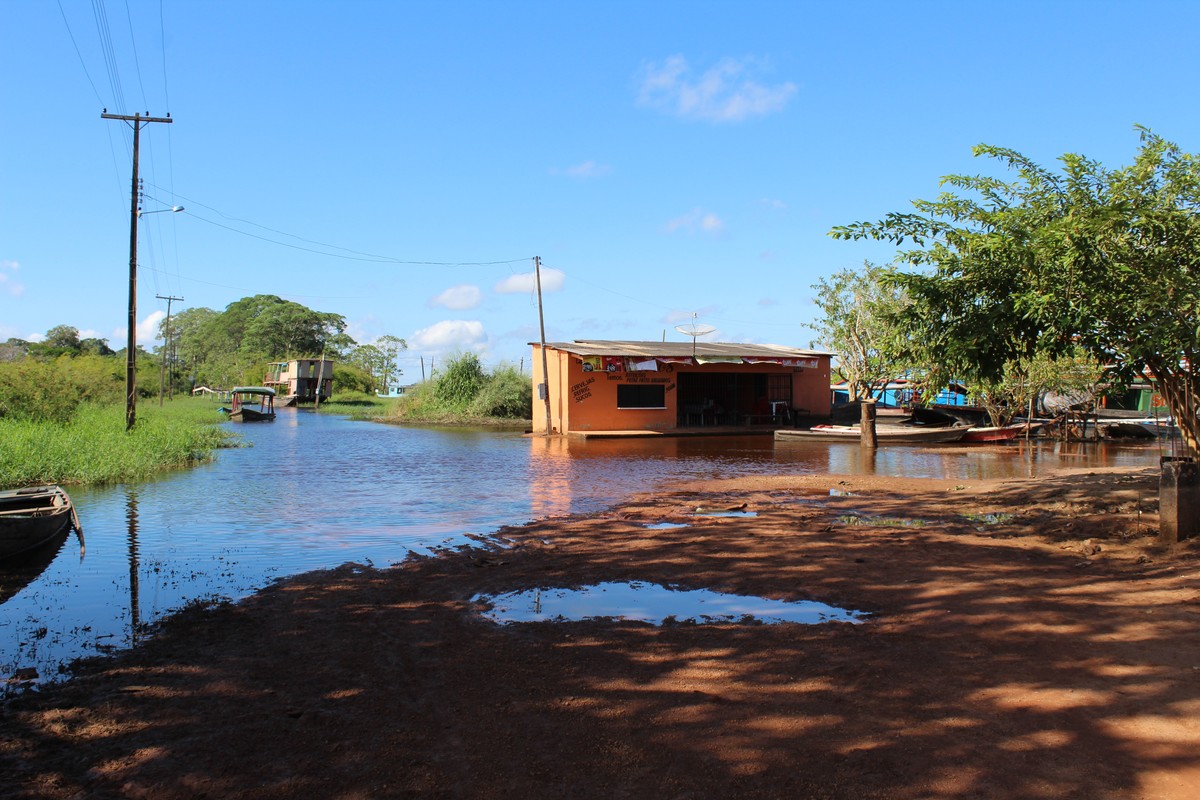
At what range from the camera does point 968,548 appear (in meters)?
8.22

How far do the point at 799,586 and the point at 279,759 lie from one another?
4.49 metres

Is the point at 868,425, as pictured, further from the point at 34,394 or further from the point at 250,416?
the point at 250,416

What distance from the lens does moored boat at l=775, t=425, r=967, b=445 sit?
80.6 feet

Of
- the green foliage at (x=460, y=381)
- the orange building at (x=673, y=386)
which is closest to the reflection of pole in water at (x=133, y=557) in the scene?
the orange building at (x=673, y=386)

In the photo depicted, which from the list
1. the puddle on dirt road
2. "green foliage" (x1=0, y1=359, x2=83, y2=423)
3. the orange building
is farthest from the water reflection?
the orange building

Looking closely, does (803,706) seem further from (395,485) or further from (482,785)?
(395,485)

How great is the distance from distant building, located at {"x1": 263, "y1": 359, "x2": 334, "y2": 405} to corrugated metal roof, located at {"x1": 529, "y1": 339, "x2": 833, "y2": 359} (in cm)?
3961

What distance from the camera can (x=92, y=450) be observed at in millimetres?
16766

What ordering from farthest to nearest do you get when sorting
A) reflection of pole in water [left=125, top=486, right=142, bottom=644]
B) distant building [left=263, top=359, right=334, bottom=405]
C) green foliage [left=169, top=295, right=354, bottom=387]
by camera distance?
1. green foliage [left=169, top=295, right=354, bottom=387]
2. distant building [left=263, top=359, right=334, bottom=405]
3. reflection of pole in water [left=125, top=486, right=142, bottom=644]

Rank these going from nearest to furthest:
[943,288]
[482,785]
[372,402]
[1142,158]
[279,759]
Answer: [482,785] → [279,759] → [1142,158] → [943,288] → [372,402]

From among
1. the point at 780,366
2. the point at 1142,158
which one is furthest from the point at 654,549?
the point at 780,366

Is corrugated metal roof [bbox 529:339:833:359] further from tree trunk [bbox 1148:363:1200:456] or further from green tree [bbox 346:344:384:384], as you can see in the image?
green tree [bbox 346:344:384:384]

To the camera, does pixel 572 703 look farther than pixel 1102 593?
No

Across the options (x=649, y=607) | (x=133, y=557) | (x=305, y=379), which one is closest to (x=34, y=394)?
(x=133, y=557)
